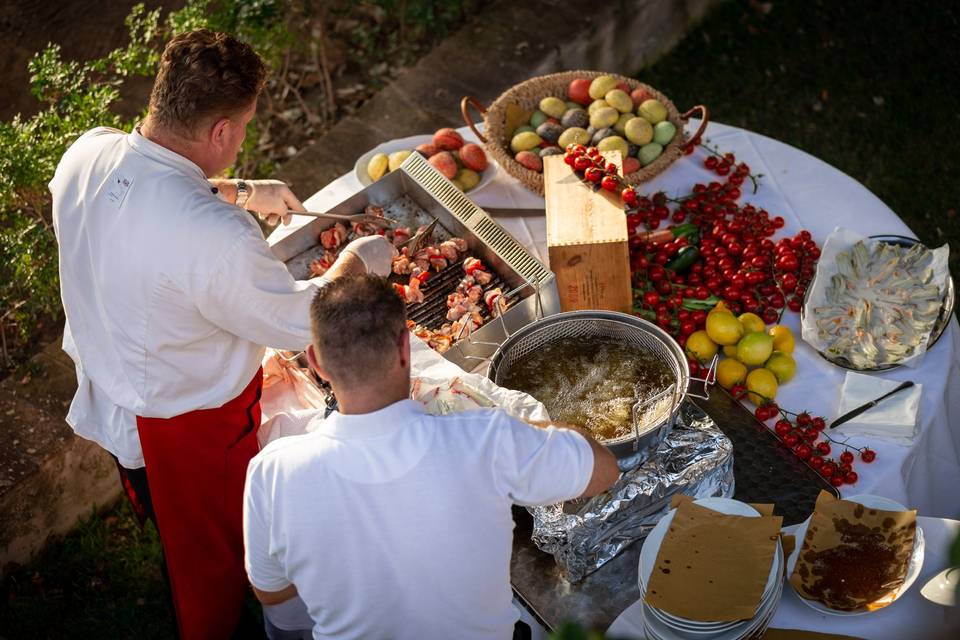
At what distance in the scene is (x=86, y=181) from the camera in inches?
88.7

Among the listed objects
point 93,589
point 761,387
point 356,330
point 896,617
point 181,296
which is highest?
point 356,330

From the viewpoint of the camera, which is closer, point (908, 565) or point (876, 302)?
point (908, 565)

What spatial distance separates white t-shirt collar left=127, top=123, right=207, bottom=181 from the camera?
222cm

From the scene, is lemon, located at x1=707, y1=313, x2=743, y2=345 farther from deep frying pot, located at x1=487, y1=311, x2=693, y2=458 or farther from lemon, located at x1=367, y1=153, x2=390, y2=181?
lemon, located at x1=367, y1=153, x2=390, y2=181

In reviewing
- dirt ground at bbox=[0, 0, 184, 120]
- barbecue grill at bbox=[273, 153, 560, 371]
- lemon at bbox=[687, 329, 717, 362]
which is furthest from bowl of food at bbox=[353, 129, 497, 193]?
dirt ground at bbox=[0, 0, 184, 120]

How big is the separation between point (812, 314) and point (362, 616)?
1639mm

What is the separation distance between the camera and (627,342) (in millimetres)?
2406

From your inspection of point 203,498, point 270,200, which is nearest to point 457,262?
point 270,200

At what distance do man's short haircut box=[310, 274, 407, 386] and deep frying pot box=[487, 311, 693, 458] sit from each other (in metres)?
0.64

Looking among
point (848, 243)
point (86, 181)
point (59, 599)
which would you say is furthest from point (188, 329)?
point (848, 243)

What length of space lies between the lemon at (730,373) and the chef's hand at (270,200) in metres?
Result: 1.43

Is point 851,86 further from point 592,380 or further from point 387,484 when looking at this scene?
point 387,484

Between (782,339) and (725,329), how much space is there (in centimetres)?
18

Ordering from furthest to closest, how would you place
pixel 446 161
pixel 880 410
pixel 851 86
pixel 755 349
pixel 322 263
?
pixel 851 86
pixel 446 161
pixel 322 263
pixel 755 349
pixel 880 410
